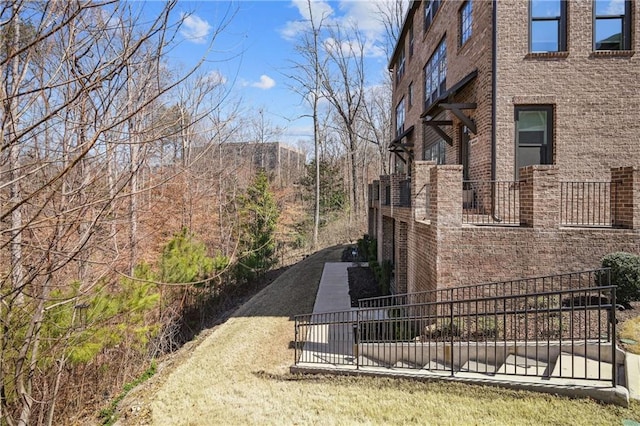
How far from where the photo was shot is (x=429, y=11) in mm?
15570

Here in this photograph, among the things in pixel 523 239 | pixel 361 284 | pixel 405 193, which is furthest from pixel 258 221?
pixel 523 239

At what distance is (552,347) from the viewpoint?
6.04 meters

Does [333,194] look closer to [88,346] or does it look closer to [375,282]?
[375,282]

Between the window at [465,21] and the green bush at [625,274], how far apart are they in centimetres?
739

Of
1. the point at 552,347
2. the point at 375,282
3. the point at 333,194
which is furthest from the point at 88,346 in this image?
the point at 333,194

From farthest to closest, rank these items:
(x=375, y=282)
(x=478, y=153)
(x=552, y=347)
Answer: (x=375, y=282) → (x=478, y=153) → (x=552, y=347)

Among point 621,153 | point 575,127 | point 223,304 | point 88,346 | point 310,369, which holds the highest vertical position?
point 575,127

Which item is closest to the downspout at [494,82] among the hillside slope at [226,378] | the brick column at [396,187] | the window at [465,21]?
the window at [465,21]

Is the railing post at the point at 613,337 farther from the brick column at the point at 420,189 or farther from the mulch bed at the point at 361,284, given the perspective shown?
the mulch bed at the point at 361,284

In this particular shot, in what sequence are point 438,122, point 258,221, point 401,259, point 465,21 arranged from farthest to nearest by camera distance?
point 258,221, point 438,122, point 401,259, point 465,21

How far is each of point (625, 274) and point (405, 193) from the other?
5976 mm

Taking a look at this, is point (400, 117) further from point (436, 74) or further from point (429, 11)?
point (436, 74)

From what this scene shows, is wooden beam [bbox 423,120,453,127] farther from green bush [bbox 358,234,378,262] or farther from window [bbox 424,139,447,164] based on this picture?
green bush [bbox 358,234,378,262]

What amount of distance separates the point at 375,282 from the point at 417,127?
7.16 metres
